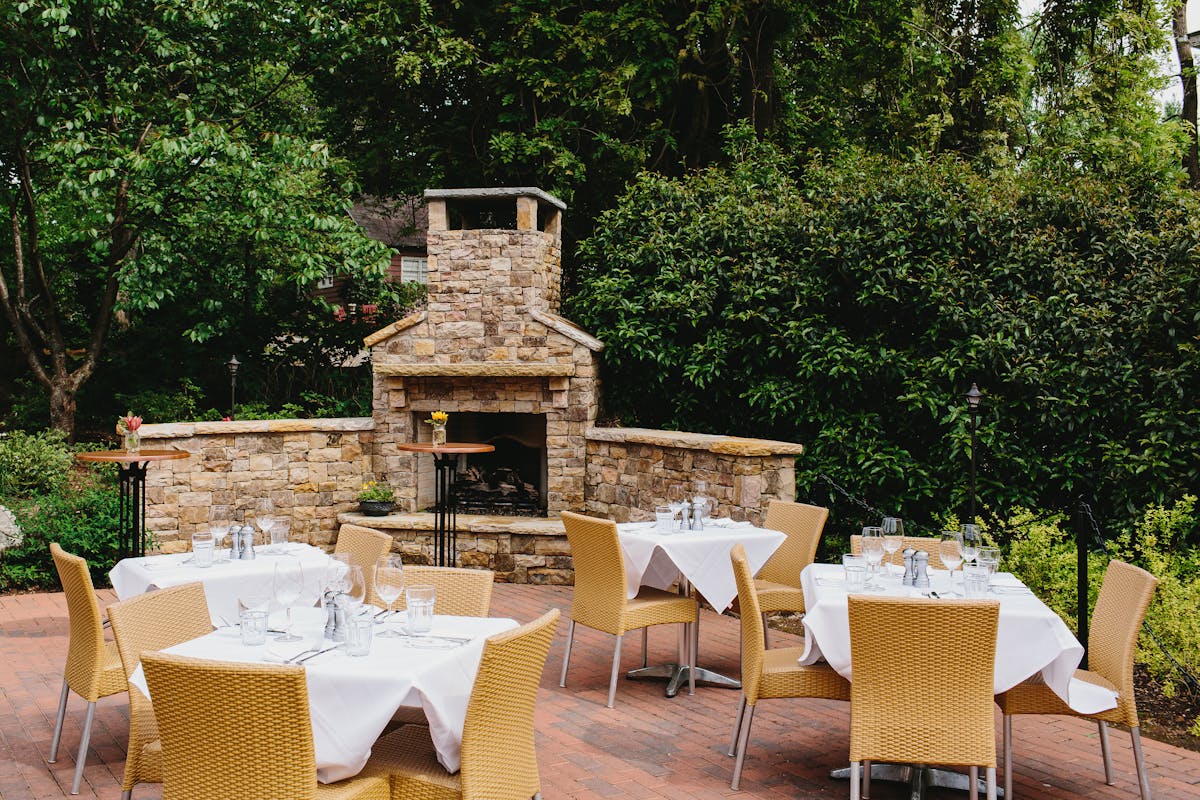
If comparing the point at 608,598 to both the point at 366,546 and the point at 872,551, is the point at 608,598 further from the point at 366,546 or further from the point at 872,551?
the point at 872,551

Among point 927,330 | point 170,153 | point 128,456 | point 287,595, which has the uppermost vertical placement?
point 170,153

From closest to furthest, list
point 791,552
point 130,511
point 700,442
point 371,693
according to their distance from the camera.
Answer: point 371,693 < point 791,552 < point 700,442 < point 130,511

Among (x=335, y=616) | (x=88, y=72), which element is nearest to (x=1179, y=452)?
(x=335, y=616)

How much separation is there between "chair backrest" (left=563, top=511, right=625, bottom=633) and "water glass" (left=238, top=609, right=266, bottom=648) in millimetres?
2546

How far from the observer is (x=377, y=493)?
10.1 meters

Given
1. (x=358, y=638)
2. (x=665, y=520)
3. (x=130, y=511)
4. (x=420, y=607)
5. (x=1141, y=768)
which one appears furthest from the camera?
(x=130, y=511)

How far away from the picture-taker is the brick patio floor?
181 inches

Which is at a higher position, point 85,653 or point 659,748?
point 85,653

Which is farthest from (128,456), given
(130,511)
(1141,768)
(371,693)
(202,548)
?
(1141,768)

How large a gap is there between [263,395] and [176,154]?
408cm

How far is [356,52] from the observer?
11.7m

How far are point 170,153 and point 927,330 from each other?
747 centimetres

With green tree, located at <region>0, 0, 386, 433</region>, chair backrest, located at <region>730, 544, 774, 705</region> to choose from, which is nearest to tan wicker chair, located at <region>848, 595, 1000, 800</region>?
chair backrest, located at <region>730, 544, 774, 705</region>

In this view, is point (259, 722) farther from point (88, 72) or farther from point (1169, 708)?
point (88, 72)
